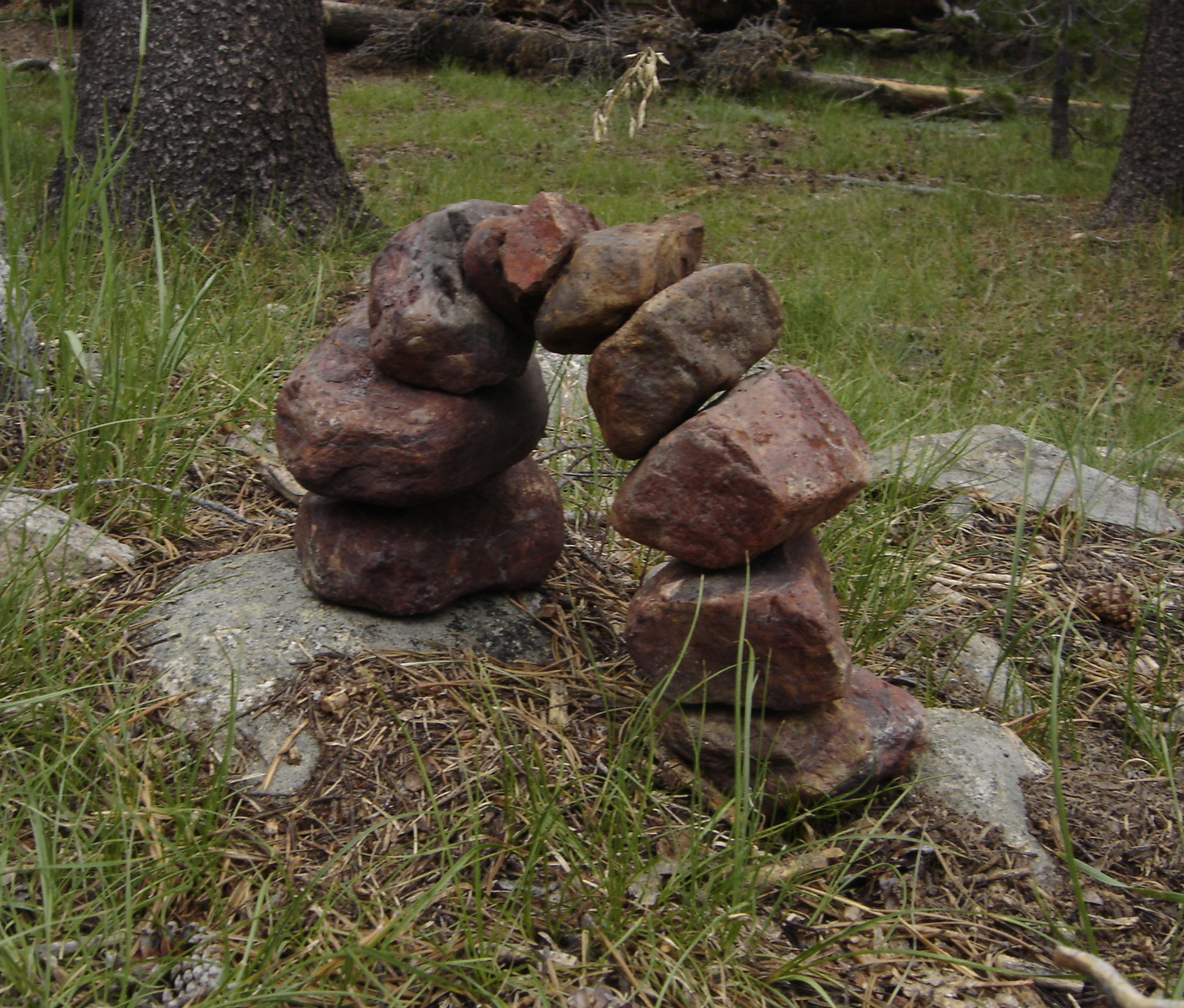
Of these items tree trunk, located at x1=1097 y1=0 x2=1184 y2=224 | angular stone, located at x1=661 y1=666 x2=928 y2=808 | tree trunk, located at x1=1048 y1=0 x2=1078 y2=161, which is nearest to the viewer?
angular stone, located at x1=661 y1=666 x2=928 y2=808

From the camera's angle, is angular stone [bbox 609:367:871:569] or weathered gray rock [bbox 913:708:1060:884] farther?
weathered gray rock [bbox 913:708:1060:884]

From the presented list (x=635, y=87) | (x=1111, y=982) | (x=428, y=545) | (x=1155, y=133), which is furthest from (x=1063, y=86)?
(x=1111, y=982)

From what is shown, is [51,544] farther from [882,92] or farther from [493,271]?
[882,92]

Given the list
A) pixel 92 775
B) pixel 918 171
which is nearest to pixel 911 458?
pixel 92 775

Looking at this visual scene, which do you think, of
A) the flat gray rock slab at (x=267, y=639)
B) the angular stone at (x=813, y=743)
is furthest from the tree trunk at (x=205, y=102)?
the angular stone at (x=813, y=743)

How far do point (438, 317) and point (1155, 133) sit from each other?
6.02 m

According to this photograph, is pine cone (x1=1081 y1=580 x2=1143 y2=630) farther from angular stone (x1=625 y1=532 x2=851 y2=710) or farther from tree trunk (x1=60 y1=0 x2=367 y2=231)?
tree trunk (x1=60 y1=0 x2=367 y2=231)

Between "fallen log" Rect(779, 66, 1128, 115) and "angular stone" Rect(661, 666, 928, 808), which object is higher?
"angular stone" Rect(661, 666, 928, 808)

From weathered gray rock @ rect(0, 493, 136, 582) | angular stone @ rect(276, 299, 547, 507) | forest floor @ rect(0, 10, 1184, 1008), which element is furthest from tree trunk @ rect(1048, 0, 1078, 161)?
weathered gray rock @ rect(0, 493, 136, 582)

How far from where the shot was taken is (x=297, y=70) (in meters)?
4.43

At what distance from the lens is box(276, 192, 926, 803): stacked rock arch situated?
5.55 feet

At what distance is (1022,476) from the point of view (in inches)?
124

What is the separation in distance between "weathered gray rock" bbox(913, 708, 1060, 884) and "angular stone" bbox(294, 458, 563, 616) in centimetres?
88

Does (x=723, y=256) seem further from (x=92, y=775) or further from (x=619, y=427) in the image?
(x=92, y=775)
